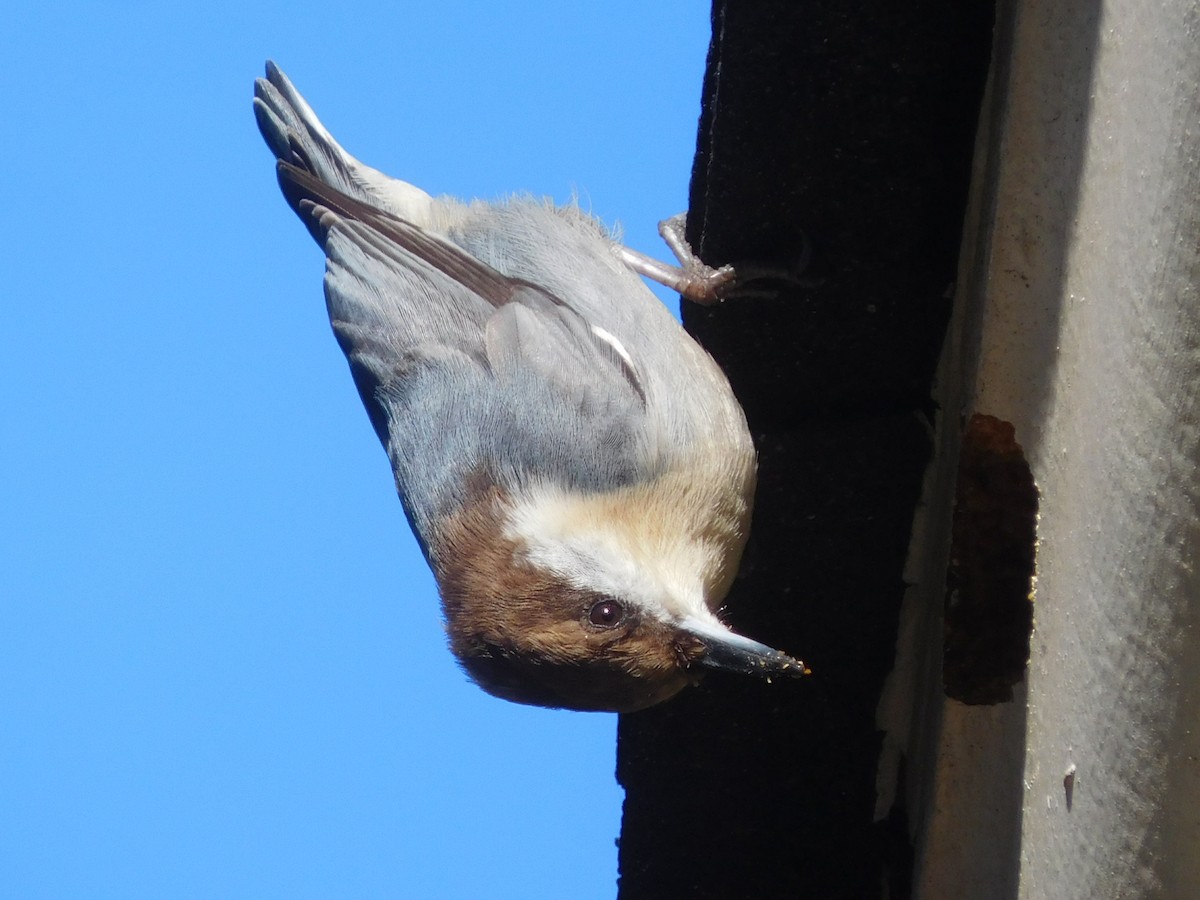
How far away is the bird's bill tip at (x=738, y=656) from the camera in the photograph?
6.65 ft

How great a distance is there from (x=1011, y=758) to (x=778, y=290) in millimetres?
815

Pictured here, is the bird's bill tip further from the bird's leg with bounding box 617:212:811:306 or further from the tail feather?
the tail feather

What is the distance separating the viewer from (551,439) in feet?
8.52

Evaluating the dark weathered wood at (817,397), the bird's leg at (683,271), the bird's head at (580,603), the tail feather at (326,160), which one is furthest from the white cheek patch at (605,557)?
the tail feather at (326,160)

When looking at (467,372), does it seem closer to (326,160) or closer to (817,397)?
(817,397)

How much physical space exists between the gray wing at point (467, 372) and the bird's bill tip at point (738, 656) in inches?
17.7

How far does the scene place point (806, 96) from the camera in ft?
6.68

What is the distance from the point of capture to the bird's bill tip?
6.65ft

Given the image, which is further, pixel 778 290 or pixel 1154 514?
pixel 778 290

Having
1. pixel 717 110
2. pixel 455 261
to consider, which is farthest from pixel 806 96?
pixel 455 261

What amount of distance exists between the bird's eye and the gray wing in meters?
0.28

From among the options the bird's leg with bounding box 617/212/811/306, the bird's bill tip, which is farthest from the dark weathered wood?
the bird's bill tip

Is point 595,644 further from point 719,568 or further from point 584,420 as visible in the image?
point 584,420

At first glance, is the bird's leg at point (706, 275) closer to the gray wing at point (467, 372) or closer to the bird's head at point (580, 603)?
the gray wing at point (467, 372)
